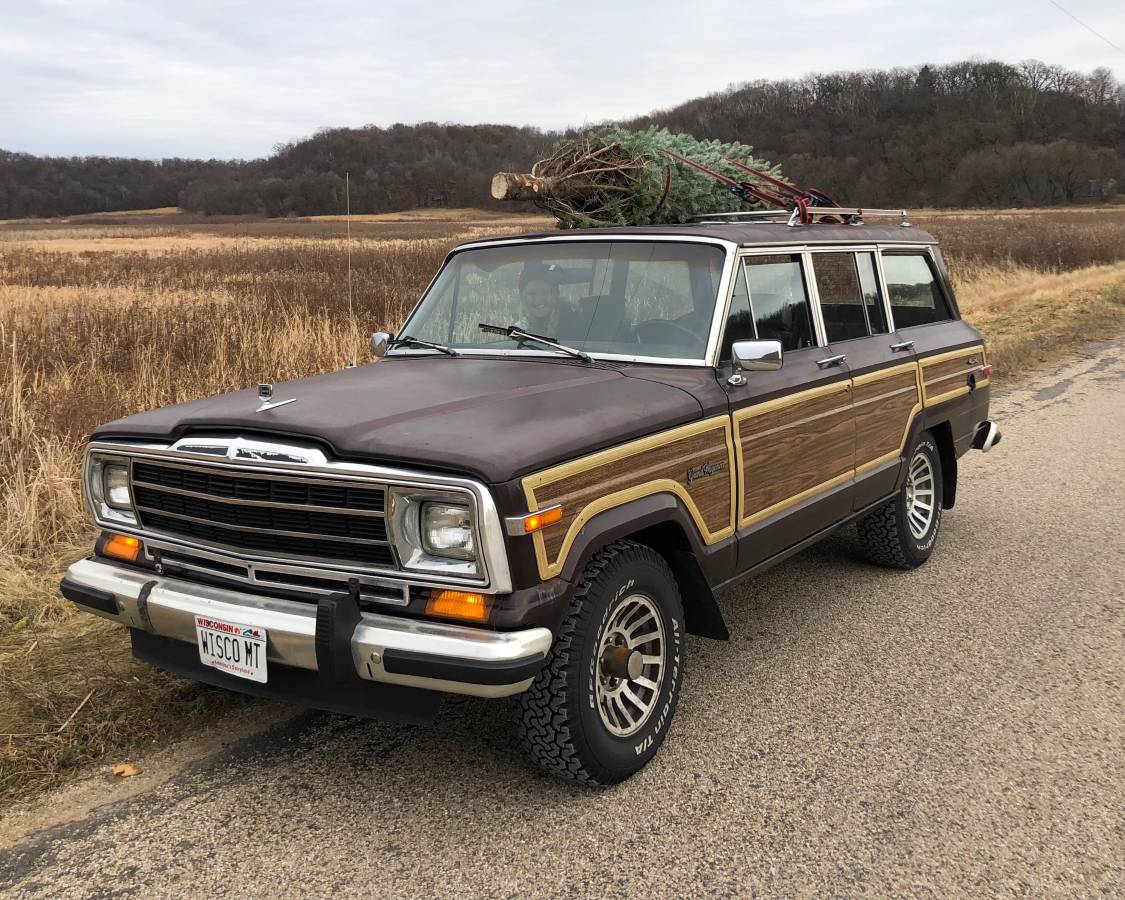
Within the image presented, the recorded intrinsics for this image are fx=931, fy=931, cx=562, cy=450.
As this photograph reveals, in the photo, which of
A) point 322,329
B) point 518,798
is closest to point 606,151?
point 518,798

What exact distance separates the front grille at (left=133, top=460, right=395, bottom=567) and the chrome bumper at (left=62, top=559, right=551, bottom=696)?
181 mm

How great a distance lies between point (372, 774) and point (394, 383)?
4.74ft

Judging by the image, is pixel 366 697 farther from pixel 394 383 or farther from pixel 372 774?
pixel 394 383

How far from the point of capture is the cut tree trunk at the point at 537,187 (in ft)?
17.5

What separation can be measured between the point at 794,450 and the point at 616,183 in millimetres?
2258

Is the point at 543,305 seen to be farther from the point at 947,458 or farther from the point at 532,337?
the point at 947,458

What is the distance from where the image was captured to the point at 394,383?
363 centimetres

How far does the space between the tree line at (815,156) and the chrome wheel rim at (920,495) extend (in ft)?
243

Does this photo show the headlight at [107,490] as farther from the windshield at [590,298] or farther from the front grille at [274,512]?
the windshield at [590,298]

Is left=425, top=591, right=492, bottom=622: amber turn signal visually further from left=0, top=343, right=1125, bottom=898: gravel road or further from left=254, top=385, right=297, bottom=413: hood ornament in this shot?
left=254, top=385, right=297, bottom=413: hood ornament

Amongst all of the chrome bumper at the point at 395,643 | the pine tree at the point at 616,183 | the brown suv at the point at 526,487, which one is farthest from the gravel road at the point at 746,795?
the pine tree at the point at 616,183

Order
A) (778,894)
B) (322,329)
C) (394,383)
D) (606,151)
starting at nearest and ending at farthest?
(778,894) < (394,383) < (606,151) < (322,329)

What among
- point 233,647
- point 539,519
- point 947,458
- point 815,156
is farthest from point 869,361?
point 815,156

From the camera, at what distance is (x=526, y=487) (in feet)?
8.79
